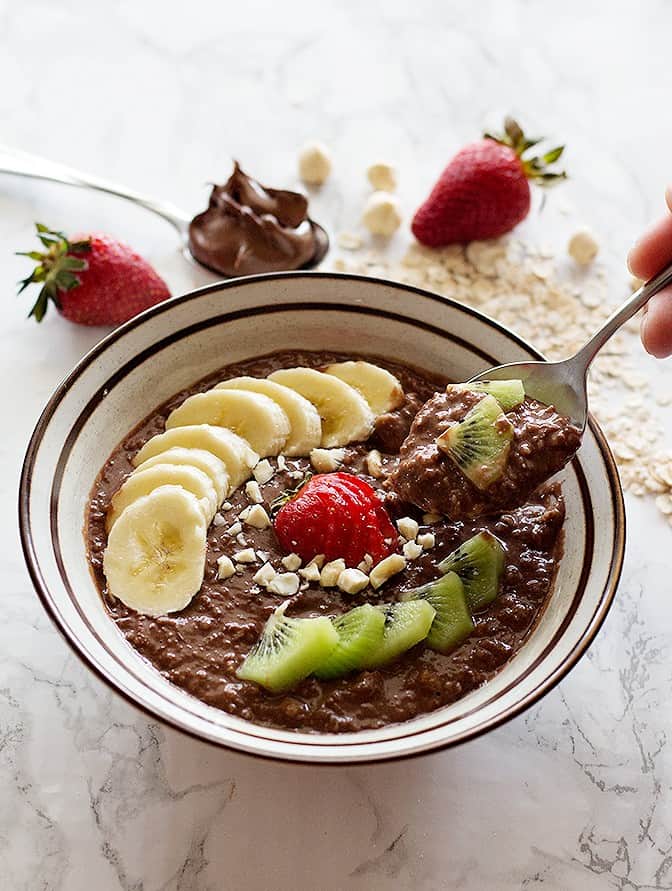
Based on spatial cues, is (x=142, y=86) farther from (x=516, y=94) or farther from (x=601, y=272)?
(x=601, y=272)

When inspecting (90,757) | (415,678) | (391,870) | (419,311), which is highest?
(419,311)

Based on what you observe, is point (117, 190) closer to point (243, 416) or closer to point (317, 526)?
point (243, 416)

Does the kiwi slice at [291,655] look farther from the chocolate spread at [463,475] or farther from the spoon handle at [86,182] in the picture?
the spoon handle at [86,182]

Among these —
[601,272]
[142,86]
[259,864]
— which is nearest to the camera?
[259,864]

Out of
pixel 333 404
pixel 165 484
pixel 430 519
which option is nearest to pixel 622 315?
pixel 430 519

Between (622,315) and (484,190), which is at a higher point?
(622,315)

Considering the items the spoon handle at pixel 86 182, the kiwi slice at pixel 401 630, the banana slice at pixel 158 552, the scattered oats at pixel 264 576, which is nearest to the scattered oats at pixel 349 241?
the spoon handle at pixel 86 182

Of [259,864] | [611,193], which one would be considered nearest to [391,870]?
[259,864]

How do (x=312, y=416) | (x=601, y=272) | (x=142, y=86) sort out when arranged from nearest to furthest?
(x=312, y=416) < (x=601, y=272) < (x=142, y=86)
